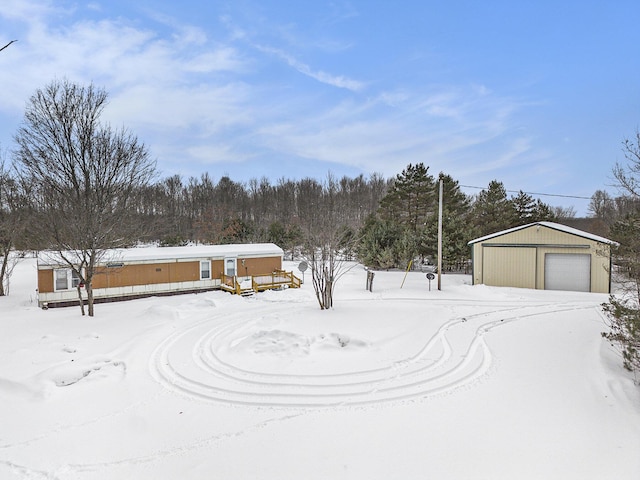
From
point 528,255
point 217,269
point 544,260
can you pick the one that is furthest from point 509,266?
point 217,269

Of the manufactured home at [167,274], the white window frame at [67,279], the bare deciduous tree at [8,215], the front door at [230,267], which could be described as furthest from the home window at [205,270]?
the bare deciduous tree at [8,215]

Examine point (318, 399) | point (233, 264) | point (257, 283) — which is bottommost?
point (318, 399)

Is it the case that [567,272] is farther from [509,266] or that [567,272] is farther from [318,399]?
[318,399]

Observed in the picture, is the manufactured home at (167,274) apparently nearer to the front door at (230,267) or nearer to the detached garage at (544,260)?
the front door at (230,267)

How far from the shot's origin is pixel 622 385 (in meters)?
6.02

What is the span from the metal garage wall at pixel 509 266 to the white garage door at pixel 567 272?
62 centimetres

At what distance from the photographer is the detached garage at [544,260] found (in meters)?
16.0

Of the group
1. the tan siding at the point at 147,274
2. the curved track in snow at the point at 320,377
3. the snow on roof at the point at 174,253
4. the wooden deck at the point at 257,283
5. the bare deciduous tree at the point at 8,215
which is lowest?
the curved track in snow at the point at 320,377

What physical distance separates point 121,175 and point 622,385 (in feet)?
71.4

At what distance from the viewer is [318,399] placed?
5.78m

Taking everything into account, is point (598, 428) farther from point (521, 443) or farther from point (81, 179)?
point (81, 179)

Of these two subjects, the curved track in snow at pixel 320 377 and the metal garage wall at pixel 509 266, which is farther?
the metal garage wall at pixel 509 266

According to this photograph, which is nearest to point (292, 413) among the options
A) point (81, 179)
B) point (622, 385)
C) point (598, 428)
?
point (598, 428)

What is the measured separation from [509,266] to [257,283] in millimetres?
12409
